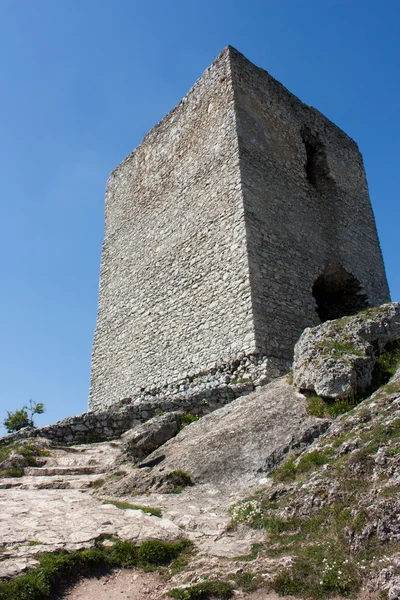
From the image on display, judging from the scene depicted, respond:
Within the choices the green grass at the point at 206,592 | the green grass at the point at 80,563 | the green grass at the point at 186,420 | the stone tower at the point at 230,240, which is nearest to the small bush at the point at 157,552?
the green grass at the point at 80,563

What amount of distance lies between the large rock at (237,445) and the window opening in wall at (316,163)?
9.77 metres

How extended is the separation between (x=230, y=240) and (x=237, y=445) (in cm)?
686

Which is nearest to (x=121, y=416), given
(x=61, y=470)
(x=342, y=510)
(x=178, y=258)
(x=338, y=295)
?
(x=61, y=470)

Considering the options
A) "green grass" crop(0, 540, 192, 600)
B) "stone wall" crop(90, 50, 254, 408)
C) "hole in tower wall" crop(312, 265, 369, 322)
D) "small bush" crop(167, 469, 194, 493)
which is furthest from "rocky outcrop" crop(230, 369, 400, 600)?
"hole in tower wall" crop(312, 265, 369, 322)

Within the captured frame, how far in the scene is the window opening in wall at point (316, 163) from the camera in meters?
16.2

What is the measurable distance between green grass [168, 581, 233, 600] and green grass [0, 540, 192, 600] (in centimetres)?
55

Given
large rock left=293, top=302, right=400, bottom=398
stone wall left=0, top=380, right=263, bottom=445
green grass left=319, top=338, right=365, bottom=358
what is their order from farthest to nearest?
stone wall left=0, top=380, right=263, bottom=445 → green grass left=319, top=338, right=365, bottom=358 → large rock left=293, top=302, right=400, bottom=398

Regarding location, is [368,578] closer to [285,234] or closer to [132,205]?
[285,234]

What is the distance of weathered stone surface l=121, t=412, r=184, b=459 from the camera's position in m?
8.11

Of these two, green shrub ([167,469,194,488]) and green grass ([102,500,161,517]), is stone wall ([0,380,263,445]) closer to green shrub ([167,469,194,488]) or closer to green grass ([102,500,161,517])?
green shrub ([167,469,194,488])

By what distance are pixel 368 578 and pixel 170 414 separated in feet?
19.9

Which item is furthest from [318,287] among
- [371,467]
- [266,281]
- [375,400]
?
[371,467]

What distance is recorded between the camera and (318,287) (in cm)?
1525

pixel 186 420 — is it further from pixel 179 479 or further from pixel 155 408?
pixel 179 479
